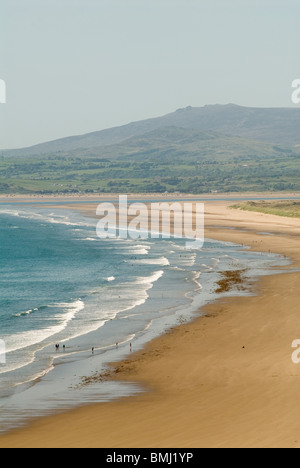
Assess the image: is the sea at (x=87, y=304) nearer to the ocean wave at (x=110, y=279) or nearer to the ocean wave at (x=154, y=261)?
the ocean wave at (x=110, y=279)

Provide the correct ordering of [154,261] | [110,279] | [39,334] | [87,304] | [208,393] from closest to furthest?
[208,393], [39,334], [87,304], [110,279], [154,261]

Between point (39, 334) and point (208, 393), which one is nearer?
point (208, 393)

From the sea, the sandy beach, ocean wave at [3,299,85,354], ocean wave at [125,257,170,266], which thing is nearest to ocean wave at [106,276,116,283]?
the sea

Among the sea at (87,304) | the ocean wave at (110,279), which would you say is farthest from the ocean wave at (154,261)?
the ocean wave at (110,279)

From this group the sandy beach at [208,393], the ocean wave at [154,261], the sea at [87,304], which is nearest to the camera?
the sandy beach at [208,393]

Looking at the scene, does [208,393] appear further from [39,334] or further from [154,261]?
[154,261]

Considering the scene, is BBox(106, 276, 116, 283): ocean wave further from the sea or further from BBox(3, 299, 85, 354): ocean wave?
BBox(3, 299, 85, 354): ocean wave

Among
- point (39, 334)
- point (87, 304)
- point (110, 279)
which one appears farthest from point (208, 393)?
point (110, 279)
